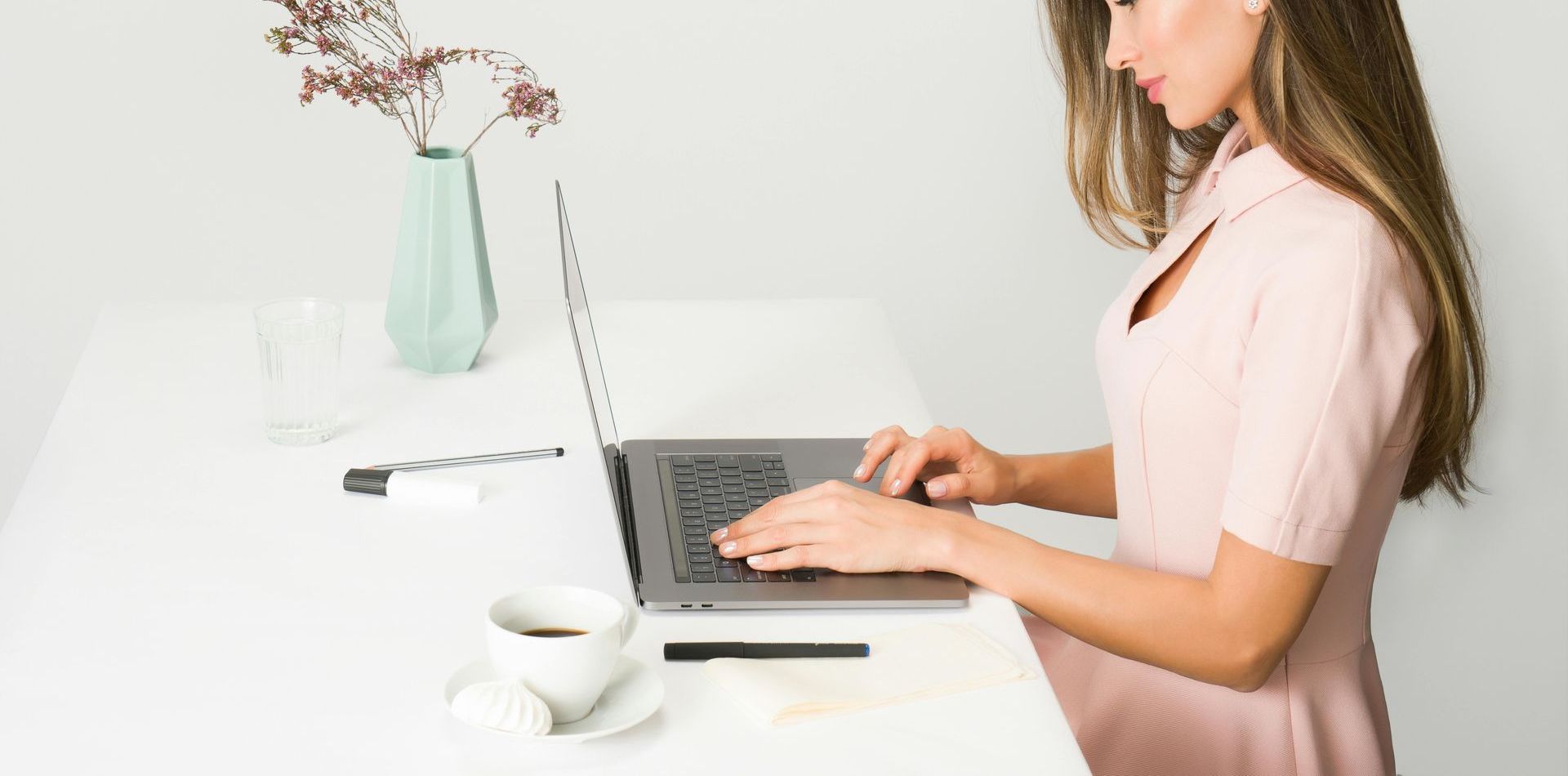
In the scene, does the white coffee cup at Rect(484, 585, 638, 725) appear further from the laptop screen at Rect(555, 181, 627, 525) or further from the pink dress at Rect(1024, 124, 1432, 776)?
the pink dress at Rect(1024, 124, 1432, 776)

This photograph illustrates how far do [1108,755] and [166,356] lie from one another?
106cm

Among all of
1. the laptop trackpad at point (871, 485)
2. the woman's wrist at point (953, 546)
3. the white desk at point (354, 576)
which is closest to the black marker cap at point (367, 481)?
the white desk at point (354, 576)

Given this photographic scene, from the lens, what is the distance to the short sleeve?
1003mm

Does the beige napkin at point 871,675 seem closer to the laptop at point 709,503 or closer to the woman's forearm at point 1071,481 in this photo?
the laptop at point 709,503

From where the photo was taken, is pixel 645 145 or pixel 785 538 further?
pixel 645 145

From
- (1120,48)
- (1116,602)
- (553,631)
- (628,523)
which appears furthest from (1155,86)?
(553,631)

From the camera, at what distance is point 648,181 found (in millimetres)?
2598

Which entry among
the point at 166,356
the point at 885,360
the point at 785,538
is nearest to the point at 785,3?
the point at 885,360

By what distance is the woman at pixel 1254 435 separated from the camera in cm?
102

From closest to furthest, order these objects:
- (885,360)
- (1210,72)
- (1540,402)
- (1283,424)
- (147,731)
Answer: (147,731)
(1283,424)
(1210,72)
(885,360)
(1540,402)

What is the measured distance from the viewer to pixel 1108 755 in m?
1.24

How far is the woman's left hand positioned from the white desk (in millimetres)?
48

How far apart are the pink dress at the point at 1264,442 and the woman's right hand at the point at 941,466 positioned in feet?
0.41

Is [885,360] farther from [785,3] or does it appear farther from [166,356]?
[785,3]
